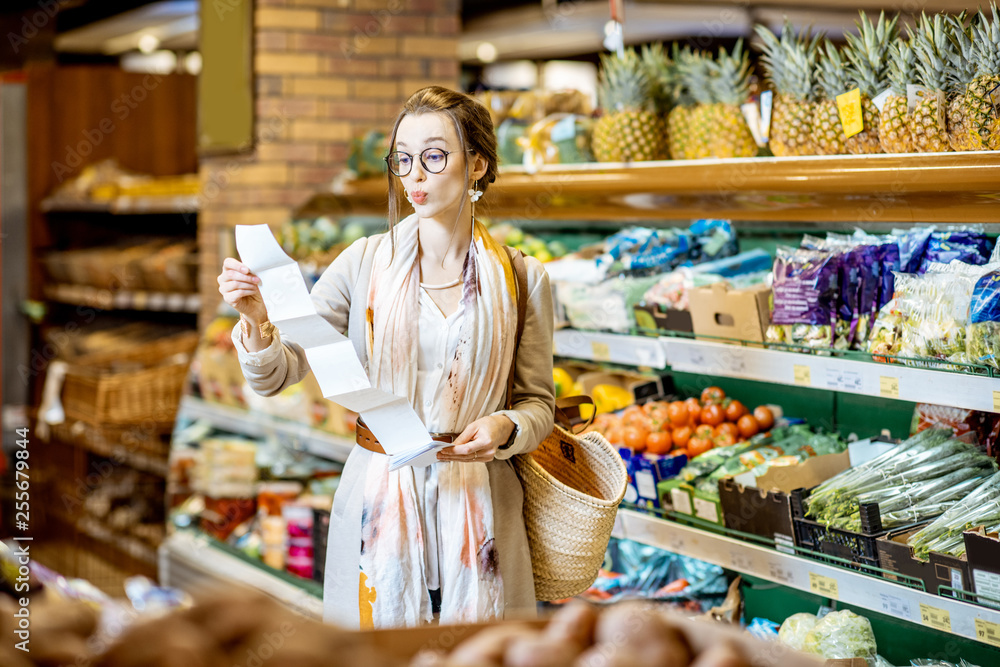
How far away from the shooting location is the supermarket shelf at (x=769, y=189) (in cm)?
217

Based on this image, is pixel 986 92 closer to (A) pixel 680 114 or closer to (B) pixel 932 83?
(B) pixel 932 83

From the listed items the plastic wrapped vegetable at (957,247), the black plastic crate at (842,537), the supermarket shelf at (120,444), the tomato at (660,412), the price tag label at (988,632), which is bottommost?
the supermarket shelf at (120,444)

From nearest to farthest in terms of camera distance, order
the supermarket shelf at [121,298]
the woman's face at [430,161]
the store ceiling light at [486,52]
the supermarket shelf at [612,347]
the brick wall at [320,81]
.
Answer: the woman's face at [430,161]
the supermarket shelf at [612,347]
the brick wall at [320,81]
the supermarket shelf at [121,298]
the store ceiling light at [486,52]

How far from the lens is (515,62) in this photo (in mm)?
10016

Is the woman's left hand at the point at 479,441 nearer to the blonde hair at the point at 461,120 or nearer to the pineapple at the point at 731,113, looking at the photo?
the blonde hair at the point at 461,120

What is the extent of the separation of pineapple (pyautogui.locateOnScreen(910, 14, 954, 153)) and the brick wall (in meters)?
2.91

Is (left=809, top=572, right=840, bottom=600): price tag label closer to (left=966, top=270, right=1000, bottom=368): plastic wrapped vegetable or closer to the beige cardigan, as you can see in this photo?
(left=966, top=270, right=1000, bottom=368): plastic wrapped vegetable

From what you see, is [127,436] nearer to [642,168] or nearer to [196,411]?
[196,411]

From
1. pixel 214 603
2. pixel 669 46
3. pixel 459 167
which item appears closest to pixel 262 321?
pixel 459 167

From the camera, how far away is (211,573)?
13.2 feet

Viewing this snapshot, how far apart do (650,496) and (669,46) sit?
6490mm

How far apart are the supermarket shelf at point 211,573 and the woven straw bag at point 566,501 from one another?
164cm

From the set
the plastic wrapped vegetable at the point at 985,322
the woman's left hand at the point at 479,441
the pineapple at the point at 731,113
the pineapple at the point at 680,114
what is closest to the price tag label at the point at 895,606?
the plastic wrapped vegetable at the point at 985,322

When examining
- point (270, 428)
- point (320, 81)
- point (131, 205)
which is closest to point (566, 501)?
point (270, 428)
